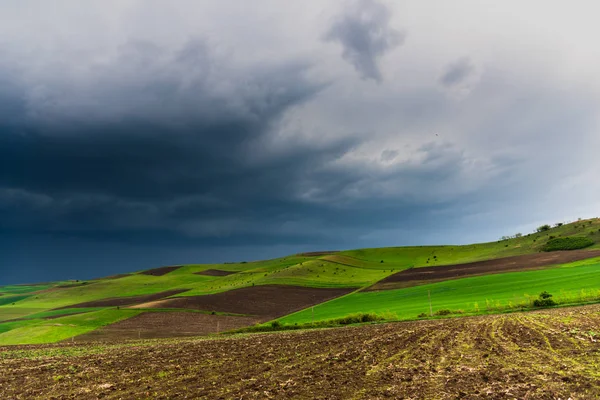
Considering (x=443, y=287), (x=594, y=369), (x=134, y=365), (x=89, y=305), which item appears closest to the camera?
(x=594, y=369)

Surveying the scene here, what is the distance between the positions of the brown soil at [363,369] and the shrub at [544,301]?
13193 millimetres

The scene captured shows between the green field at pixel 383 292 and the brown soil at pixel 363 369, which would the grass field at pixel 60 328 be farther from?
Answer: the brown soil at pixel 363 369

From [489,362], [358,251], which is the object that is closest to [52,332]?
[489,362]

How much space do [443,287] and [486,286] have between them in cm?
761

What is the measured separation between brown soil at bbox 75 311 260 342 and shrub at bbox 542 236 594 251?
248 ft

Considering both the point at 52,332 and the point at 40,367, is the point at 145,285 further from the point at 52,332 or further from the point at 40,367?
the point at 40,367

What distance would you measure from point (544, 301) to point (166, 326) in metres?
53.3

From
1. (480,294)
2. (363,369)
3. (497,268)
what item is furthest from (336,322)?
(497,268)

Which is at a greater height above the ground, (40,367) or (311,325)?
(40,367)

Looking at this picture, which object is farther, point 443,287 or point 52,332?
point 443,287

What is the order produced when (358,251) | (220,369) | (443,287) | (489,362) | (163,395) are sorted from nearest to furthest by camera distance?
(163,395) < (489,362) < (220,369) < (443,287) < (358,251)

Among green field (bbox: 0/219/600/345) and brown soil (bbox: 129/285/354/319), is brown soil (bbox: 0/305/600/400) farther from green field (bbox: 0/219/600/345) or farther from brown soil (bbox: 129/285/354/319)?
brown soil (bbox: 129/285/354/319)

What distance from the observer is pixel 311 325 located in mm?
47719

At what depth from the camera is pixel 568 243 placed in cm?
9056
